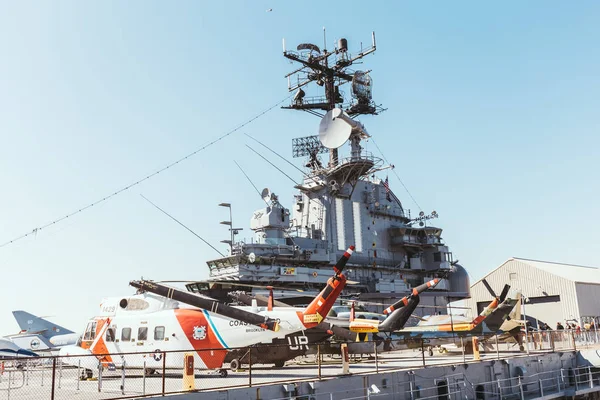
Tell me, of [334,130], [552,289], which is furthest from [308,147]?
[552,289]

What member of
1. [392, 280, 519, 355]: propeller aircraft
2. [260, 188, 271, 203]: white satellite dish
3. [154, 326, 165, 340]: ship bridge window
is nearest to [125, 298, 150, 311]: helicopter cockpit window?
[154, 326, 165, 340]: ship bridge window

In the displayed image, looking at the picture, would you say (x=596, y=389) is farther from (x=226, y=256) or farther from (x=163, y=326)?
(x=226, y=256)

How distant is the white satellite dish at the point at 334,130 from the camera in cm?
4088

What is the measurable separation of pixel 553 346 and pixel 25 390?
22670 millimetres

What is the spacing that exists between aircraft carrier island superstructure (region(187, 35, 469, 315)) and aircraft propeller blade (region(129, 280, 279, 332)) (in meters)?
19.6

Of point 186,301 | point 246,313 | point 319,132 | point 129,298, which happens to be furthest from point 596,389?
point 319,132

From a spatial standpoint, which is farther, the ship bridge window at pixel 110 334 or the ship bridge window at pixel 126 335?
the ship bridge window at pixel 110 334

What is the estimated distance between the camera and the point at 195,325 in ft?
58.5

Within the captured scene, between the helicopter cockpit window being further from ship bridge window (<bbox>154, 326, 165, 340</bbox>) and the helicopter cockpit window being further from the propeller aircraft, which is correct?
the propeller aircraft

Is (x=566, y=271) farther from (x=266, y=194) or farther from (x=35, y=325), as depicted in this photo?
(x=35, y=325)

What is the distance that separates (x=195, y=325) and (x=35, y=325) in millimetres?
41195

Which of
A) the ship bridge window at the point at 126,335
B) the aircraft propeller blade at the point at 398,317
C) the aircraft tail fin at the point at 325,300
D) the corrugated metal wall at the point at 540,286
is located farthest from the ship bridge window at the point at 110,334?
the corrugated metal wall at the point at 540,286

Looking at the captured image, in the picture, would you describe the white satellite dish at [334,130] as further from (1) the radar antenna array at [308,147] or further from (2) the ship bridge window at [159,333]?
(2) the ship bridge window at [159,333]

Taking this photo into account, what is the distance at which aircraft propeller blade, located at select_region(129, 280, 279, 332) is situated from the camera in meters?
17.4
